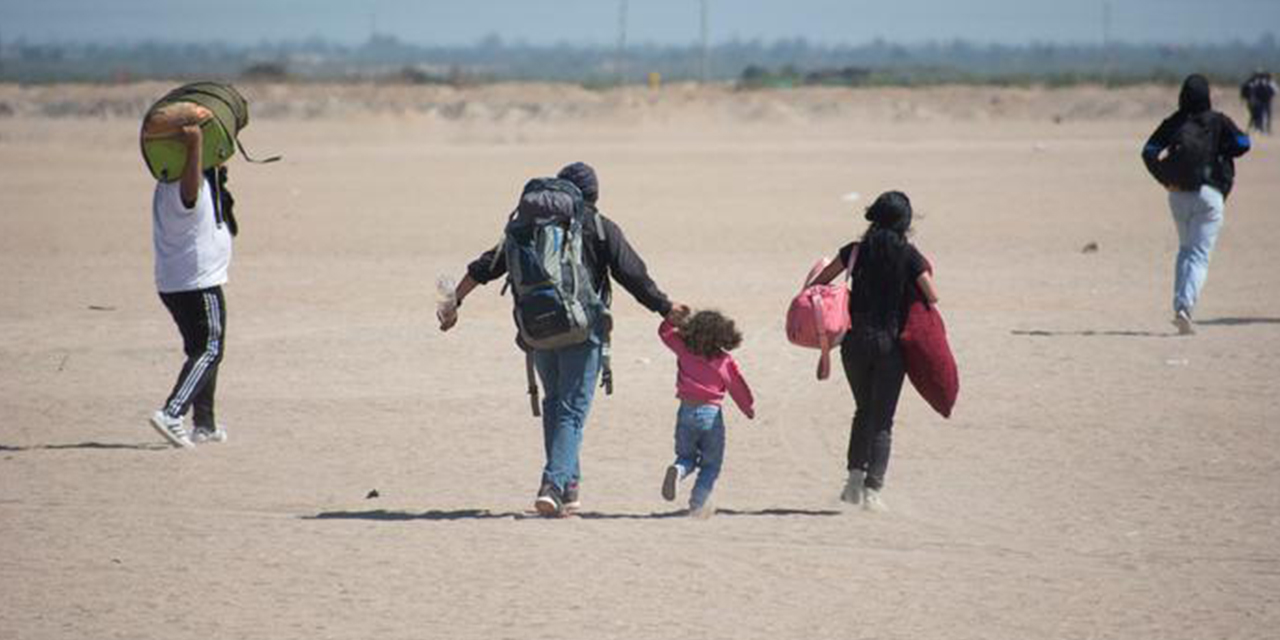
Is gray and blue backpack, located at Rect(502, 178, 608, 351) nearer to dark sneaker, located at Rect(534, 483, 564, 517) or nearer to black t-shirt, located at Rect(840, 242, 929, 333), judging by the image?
dark sneaker, located at Rect(534, 483, 564, 517)

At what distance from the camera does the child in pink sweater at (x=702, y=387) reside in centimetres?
916

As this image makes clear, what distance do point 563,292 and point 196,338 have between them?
10.5 ft

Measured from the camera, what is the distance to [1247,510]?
390 inches

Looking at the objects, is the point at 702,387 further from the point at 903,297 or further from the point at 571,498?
the point at 903,297

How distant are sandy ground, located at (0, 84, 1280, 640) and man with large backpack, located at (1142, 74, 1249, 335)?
0.67 meters

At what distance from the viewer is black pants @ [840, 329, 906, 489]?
948cm

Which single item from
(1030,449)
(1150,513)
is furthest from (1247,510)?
(1030,449)

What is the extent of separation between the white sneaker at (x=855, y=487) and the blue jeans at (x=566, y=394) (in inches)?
52.5

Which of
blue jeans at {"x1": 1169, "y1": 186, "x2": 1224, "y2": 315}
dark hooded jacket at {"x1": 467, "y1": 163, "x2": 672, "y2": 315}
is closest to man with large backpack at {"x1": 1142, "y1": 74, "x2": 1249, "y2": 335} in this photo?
blue jeans at {"x1": 1169, "y1": 186, "x2": 1224, "y2": 315}

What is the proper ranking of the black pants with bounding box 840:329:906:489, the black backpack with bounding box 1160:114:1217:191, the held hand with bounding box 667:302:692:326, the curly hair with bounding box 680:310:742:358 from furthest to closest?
the black backpack with bounding box 1160:114:1217:191
the black pants with bounding box 840:329:906:489
the held hand with bounding box 667:302:692:326
the curly hair with bounding box 680:310:742:358

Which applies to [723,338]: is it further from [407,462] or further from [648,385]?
[648,385]

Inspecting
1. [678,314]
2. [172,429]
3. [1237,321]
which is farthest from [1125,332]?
[172,429]

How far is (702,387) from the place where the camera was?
927cm

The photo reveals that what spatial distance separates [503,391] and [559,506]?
4.11 m
